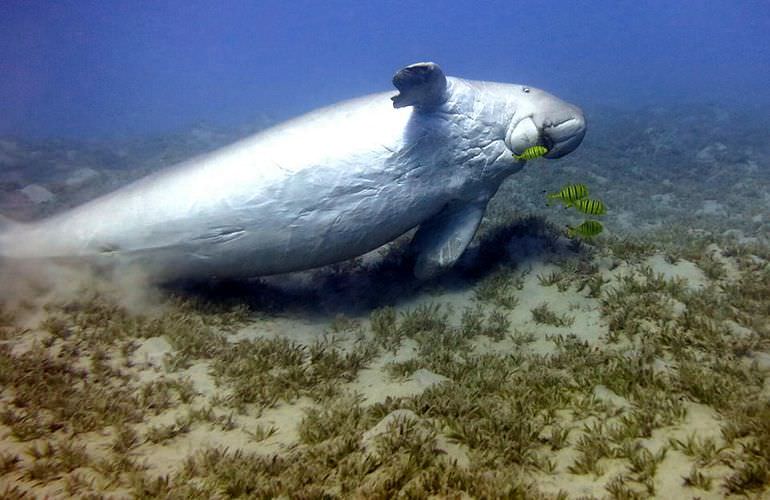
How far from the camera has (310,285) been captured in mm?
6465

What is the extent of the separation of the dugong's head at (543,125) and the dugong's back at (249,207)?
167 centimetres

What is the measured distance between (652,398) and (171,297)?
5.16 meters

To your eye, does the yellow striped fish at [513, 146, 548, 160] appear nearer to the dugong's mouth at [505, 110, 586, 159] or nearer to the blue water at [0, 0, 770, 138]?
the dugong's mouth at [505, 110, 586, 159]

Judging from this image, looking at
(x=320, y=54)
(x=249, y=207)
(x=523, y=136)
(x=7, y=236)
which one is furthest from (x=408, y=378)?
(x=320, y=54)

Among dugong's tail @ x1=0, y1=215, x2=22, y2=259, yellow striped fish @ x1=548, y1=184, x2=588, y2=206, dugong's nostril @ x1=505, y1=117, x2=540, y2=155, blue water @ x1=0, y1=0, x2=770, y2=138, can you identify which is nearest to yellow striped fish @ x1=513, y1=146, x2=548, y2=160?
dugong's nostril @ x1=505, y1=117, x2=540, y2=155

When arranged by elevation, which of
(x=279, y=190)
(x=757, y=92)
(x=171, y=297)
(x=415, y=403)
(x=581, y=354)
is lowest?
(x=757, y=92)

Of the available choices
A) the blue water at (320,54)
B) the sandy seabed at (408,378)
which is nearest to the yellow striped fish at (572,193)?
the sandy seabed at (408,378)

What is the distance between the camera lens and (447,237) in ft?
19.5

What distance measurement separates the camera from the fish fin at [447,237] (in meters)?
5.81

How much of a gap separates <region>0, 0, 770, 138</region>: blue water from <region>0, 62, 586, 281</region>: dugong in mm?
26964

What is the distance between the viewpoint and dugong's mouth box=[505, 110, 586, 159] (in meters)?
5.64

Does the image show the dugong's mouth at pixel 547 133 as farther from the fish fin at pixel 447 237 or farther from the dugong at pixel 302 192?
the fish fin at pixel 447 237

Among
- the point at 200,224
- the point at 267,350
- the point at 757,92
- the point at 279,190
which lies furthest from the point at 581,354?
the point at 757,92

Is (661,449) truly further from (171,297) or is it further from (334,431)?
(171,297)
